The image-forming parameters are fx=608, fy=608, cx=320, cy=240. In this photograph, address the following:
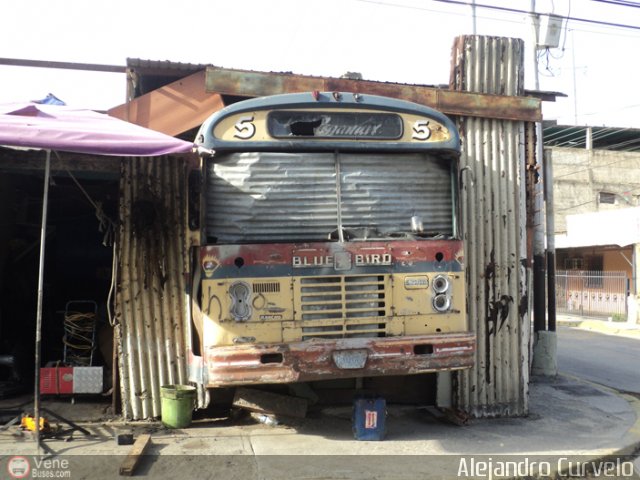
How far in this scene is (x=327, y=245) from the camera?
220 inches

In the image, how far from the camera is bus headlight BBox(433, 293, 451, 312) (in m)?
5.77

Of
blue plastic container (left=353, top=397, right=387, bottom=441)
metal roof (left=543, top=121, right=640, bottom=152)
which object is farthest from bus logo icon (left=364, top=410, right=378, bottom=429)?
metal roof (left=543, top=121, right=640, bottom=152)

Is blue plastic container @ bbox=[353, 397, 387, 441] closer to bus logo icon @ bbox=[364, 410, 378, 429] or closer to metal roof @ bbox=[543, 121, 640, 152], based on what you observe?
bus logo icon @ bbox=[364, 410, 378, 429]

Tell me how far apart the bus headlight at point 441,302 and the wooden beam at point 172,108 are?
3618 millimetres

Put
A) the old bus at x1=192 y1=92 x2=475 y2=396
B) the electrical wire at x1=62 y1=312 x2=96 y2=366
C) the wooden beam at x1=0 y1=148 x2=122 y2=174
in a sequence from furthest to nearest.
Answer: the electrical wire at x1=62 y1=312 x2=96 y2=366 < the wooden beam at x1=0 y1=148 x2=122 y2=174 < the old bus at x1=192 y1=92 x2=475 y2=396

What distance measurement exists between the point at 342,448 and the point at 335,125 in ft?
10.4

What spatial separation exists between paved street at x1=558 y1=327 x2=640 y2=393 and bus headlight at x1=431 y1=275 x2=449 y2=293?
5.83m

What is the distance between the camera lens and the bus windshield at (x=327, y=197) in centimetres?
562

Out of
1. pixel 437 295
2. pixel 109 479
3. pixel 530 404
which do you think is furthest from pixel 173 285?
pixel 530 404

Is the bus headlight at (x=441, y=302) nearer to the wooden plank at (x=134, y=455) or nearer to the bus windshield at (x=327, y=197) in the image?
the bus windshield at (x=327, y=197)

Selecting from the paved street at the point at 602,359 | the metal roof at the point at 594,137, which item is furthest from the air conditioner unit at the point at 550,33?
the metal roof at the point at 594,137

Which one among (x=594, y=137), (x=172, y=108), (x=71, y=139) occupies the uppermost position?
(x=594, y=137)

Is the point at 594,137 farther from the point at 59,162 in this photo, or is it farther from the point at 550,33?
the point at 59,162

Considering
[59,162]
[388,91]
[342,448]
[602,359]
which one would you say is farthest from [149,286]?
[602,359]
